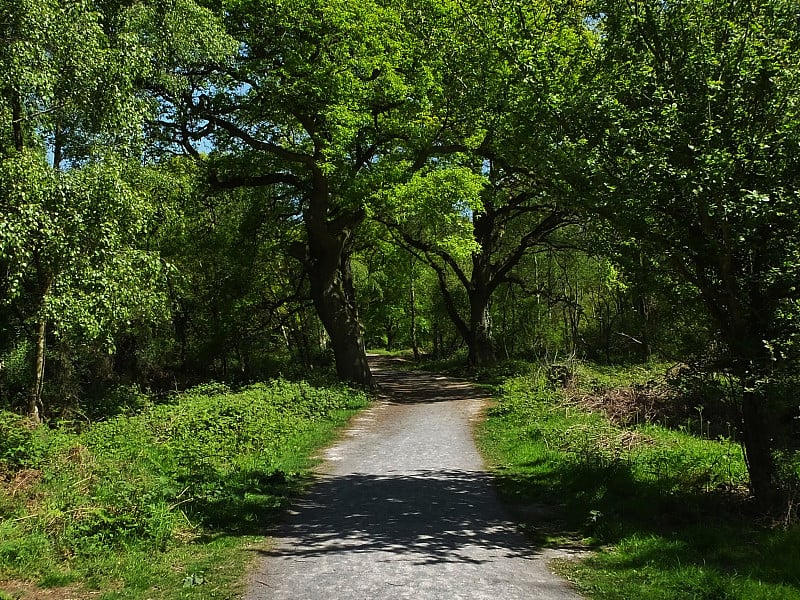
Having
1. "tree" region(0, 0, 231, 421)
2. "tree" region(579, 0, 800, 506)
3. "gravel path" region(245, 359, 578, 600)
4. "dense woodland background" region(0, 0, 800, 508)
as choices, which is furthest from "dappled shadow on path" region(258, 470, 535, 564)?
"tree" region(0, 0, 231, 421)

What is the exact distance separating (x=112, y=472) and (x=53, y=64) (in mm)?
6114

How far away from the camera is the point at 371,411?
719 inches

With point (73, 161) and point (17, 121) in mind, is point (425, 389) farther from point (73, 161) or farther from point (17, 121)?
point (17, 121)

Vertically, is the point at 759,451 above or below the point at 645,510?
above

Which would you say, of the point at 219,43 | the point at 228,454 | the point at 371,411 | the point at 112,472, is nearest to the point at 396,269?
the point at 371,411

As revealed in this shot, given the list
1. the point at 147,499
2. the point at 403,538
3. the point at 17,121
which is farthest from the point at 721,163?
the point at 17,121

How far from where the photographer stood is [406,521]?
755 centimetres

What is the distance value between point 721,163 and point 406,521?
536 centimetres

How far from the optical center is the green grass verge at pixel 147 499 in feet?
18.6

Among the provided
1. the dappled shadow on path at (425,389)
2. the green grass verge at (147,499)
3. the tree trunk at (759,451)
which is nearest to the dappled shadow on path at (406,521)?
the green grass verge at (147,499)

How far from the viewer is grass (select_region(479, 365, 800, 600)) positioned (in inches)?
215

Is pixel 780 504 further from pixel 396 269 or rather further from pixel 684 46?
pixel 396 269

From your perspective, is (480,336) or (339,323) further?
(480,336)

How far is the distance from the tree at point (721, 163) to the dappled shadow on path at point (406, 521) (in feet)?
10.6
